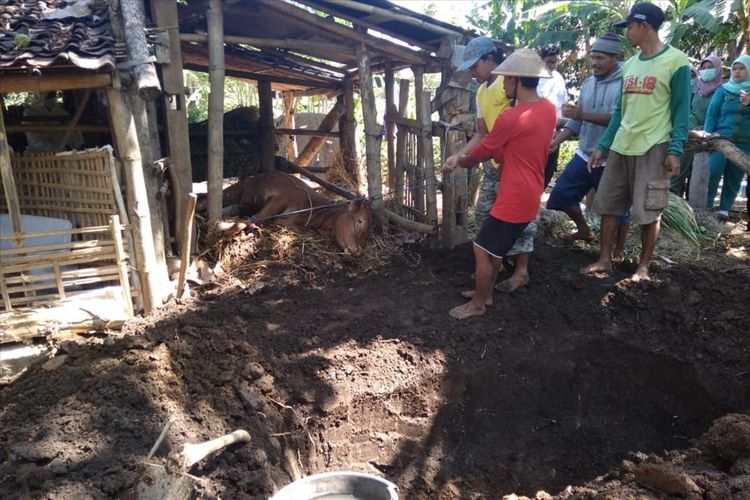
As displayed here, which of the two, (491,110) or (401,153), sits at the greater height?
(491,110)

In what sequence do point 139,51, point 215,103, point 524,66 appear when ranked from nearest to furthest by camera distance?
point 524,66, point 139,51, point 215,103

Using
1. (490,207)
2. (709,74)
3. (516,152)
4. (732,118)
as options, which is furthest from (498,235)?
(709,74)

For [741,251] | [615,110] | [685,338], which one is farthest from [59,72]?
[741,251]

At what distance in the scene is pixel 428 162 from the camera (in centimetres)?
638

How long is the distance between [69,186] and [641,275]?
4883 mm

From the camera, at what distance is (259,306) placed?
16.0 feet

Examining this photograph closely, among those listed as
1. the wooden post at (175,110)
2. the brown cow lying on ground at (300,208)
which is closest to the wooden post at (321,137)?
the brown cow lying on ground at (300,208)

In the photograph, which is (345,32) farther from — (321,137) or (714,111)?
(714,111)

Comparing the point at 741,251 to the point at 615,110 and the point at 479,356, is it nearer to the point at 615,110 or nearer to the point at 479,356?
the point at 615,110

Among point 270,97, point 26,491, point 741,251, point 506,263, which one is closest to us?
point 26,491

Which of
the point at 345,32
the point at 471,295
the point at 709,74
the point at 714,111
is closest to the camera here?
the point at 471,295

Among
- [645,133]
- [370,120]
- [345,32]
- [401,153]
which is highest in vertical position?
[345,32]

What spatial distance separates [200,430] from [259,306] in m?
1.60

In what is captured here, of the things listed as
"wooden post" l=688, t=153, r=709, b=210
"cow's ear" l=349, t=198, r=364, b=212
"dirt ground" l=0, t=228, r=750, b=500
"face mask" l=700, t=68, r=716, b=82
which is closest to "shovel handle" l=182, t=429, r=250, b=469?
"dirt ground" l=0, t=228, r=750, b=500
